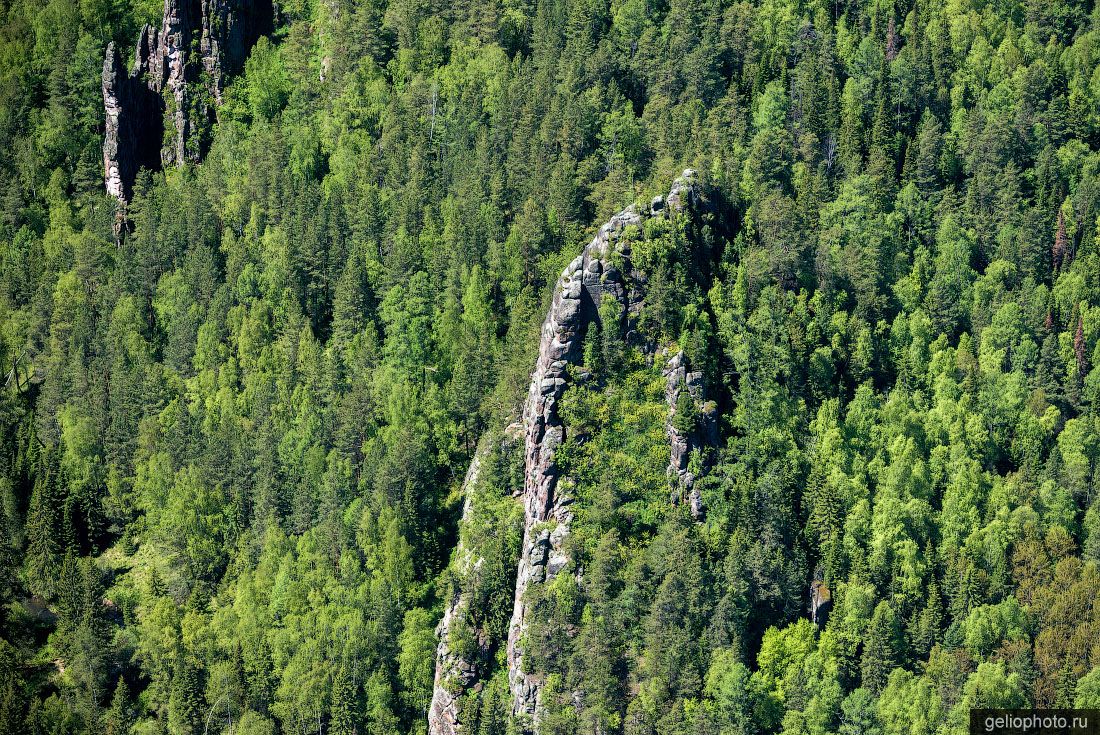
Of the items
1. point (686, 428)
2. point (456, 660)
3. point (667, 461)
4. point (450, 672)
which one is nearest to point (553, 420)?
point (667, 461)

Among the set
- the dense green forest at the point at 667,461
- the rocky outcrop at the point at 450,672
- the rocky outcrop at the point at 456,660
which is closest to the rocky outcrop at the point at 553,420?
the dense green forest at the point at 667,461

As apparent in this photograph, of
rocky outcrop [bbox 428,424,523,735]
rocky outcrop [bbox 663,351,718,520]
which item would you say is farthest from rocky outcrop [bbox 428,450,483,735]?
rocky outcrop [bbox 663,351,718,520]

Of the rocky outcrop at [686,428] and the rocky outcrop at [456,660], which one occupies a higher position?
the rocky outcrop at [686,428]

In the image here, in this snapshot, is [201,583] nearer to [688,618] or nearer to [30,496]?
[30,496]

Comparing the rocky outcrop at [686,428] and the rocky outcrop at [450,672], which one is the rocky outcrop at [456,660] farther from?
the rocky outcrop at [686,428]

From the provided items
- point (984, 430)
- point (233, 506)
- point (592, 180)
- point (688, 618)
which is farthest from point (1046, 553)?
point (233, 506)

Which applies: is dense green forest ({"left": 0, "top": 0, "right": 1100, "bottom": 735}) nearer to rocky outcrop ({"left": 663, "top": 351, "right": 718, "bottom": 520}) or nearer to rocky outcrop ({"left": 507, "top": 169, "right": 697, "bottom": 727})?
rocky outcrop ({"left": 663, "top": 351, "right": 718, "bottom": 520})

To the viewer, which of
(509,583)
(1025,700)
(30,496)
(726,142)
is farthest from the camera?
(30,496)
